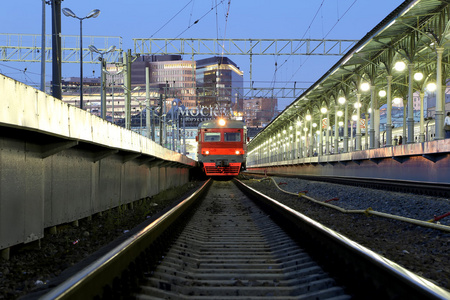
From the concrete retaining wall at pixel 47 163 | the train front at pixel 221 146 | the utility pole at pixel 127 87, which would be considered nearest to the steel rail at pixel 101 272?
the concrete retaining wall at pixel 47 163

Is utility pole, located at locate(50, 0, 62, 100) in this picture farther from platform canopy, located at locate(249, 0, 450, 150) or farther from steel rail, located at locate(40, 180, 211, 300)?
platform canopy, located at locate(249, 0, 450, 150)

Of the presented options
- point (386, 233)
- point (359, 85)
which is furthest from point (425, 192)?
point (359, 85)

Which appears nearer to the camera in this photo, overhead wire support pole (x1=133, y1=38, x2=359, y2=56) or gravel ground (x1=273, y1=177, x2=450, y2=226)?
gravel ground (x1=273, y1=177, x2=450, y2=226)

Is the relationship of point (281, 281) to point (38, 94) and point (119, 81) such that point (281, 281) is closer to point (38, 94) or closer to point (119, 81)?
point (38, 94)

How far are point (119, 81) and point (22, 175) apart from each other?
137088 mm

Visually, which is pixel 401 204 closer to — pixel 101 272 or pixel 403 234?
pixel 403 234

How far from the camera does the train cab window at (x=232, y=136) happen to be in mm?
32938

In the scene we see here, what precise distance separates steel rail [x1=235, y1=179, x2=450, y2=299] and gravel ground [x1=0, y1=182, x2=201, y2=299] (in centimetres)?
219

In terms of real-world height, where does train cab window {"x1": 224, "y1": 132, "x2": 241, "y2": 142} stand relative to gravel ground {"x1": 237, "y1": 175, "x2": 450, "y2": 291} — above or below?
above

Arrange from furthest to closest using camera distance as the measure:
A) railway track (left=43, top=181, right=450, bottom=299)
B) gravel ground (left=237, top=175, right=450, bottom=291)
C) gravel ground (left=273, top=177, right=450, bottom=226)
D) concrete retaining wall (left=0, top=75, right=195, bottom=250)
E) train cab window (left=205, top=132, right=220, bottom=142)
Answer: train cab window (left=205, top=132, right=220, bottom=142) → gravel ground (left=273, top=177, right=450, bottom=226) → concrete retaining wall (left=0, top=75, right=195, bottom=250) → gravel ground (left=237, top=175, right=450, bottom=291) → railway track (left=43, top=181, right=450, bottom=299)

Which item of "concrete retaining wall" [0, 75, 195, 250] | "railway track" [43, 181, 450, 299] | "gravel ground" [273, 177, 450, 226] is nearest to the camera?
"railway track" [43, 181, 450, 299]

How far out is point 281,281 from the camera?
5.36 metres

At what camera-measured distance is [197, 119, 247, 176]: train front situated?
3253 cm

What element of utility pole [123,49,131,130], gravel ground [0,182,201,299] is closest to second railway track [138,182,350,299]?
gravel ground [0,182,201,299]
